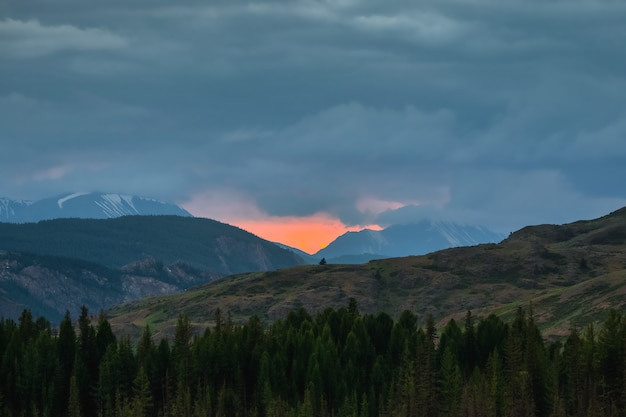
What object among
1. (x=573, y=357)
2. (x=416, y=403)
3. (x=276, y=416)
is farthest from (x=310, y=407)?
(x=573, y=357)

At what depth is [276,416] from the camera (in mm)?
185500

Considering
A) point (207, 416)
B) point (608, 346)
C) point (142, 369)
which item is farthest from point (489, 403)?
point (142, 369)

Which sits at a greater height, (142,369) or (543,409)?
(142,369)

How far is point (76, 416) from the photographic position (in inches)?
7785

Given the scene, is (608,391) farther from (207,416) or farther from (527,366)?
(207,416)

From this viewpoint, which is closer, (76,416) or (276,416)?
(276,416)

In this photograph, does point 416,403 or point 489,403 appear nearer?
point 489,403

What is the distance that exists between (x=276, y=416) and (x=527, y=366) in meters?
46.8

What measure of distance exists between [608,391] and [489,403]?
25712 mm

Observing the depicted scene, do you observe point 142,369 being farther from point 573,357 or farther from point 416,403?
point 573,357

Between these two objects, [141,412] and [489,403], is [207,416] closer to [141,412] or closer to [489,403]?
[141,412]

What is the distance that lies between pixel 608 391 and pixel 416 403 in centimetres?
3474

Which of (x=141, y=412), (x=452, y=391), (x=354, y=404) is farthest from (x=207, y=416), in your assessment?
(x=452, y=391)

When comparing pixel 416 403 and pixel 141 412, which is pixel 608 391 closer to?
pixel 416 403
